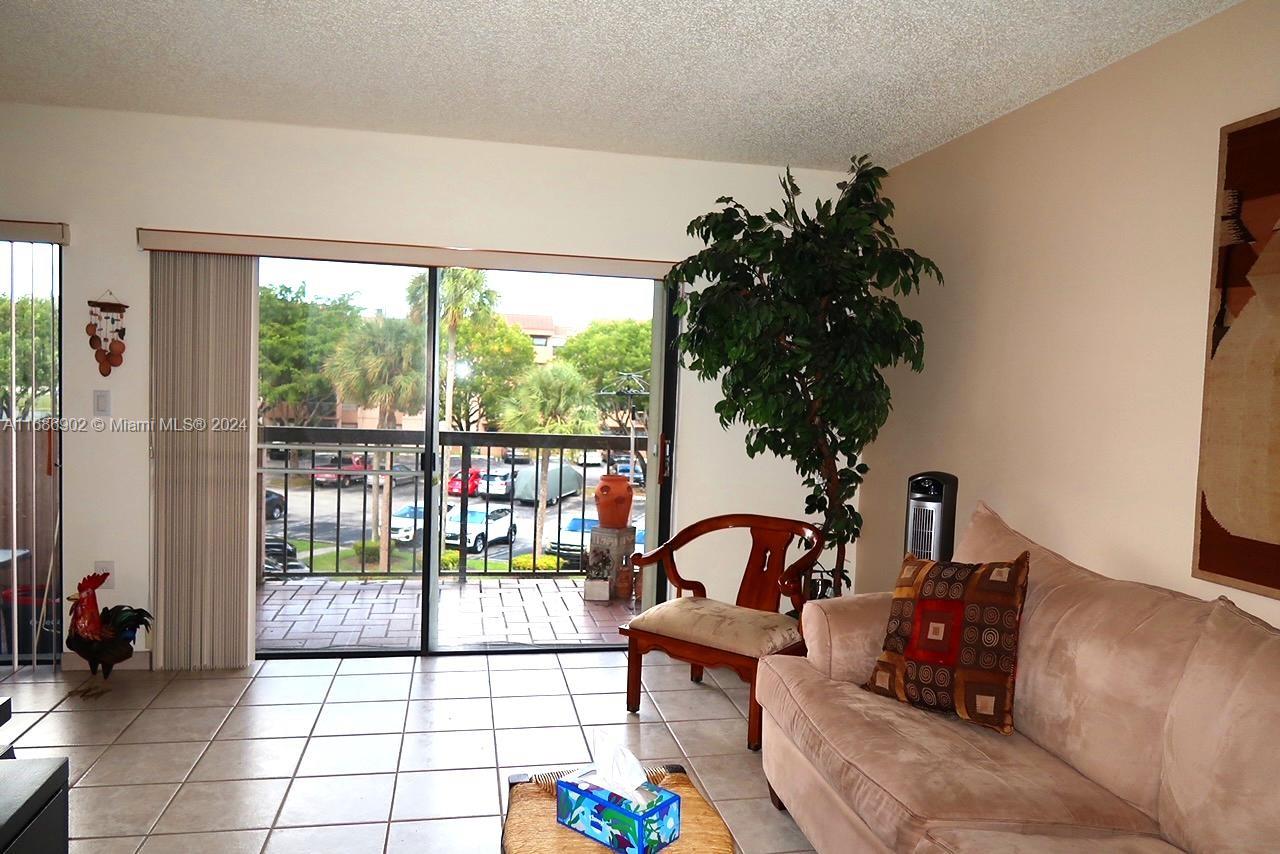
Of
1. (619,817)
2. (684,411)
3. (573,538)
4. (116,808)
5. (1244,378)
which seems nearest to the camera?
(619,817)

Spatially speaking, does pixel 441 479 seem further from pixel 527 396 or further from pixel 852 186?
pixel 852 186

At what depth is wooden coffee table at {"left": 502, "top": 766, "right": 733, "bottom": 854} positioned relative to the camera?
1.76 m

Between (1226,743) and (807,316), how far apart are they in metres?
2.01

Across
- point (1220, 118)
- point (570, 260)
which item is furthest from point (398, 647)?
point (1220, 118)

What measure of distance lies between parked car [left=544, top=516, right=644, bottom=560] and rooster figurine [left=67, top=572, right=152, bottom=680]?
2060mm

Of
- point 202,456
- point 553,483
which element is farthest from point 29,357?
point 553,483

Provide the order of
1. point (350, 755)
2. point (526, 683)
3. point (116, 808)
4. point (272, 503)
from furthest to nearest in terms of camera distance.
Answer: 1. point (272, 503)
2. point (526, 683)
3. point (350, 755)
4. point (116, 808)

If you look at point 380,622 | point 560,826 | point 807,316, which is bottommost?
point 380,622

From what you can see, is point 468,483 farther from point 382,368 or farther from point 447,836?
point 447,836

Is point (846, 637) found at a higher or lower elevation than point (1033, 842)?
higher

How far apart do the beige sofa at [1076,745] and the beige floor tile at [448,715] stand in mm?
1278

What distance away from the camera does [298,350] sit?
4004mm

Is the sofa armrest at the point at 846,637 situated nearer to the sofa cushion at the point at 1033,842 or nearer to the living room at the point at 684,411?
the living room at the point at 684,411

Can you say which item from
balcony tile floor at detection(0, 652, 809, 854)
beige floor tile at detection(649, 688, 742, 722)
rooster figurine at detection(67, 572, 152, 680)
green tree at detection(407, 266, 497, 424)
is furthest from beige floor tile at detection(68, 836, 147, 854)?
green tree at detection(407, 266, 497, 424)
